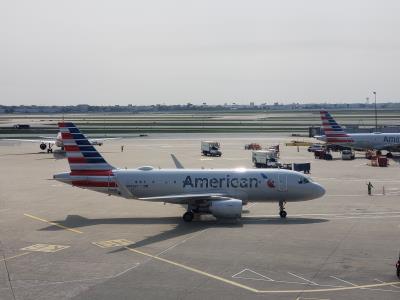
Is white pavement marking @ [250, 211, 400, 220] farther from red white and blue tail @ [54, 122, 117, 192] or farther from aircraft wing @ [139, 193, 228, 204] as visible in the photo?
red white and blue tail @ [54, 122, 117, 192]

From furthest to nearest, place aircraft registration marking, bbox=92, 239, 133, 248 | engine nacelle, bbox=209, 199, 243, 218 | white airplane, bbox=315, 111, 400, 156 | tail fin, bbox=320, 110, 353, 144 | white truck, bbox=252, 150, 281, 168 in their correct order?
tail fin, bbox=320, 110, 353, 144 < white airplane, bbox=315, 111, 400, 156 < white truck, bbox=252, 150, 281, 168 < engine nacelle, bbox=209, 199, 243, 218 < aircraft registration marking, bbox=92, 239, 133, 248

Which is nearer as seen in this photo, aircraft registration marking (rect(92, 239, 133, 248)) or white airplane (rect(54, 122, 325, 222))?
aircraft registration marking (rect(92, 239, 133, 248))

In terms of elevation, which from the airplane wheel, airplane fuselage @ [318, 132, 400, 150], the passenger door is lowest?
the airplane wheel

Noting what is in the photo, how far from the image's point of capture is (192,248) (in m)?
34.5

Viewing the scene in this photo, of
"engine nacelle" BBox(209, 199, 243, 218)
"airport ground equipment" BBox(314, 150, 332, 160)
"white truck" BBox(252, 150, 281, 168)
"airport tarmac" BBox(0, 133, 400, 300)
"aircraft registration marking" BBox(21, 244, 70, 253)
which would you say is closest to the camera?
"airport tarmac" BBox(0, 133, 400, 300)

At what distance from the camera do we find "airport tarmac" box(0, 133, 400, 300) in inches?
1048

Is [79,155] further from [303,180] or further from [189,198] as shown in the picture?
[303,180]

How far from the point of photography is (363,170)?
77812 mm

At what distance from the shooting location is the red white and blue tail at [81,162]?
46094 millimetres

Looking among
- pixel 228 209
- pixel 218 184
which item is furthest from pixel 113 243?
pixel 218 184

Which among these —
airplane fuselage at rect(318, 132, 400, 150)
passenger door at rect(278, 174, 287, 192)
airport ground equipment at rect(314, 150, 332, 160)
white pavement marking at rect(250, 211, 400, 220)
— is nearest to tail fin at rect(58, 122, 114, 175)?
white pavement marking at rect(250, 211, 400, 220)

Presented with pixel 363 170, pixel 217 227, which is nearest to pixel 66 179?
pixel 217 227

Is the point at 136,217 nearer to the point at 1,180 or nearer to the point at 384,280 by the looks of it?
the point at 384,280

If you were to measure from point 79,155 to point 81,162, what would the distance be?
2.03ft
